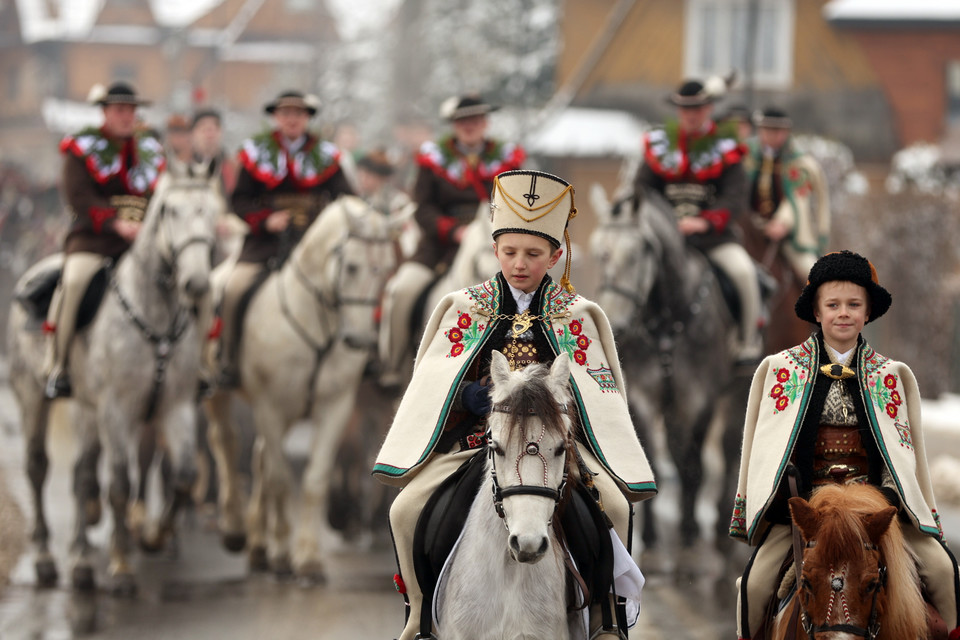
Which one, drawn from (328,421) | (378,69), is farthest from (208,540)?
(378,69)

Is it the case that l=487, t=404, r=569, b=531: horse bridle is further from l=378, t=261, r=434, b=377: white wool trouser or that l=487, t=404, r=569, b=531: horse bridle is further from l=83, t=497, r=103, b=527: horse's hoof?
l=378, t=261, r=434, b=377: white wool trouser

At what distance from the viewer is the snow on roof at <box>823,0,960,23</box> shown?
35.5 meters

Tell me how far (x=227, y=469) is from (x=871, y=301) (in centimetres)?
724

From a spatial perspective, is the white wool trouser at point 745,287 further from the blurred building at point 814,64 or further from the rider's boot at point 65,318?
the blurred building at point 814,64

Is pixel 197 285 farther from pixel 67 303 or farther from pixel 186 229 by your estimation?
pixel 67 303

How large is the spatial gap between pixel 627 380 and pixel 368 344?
7.97ft

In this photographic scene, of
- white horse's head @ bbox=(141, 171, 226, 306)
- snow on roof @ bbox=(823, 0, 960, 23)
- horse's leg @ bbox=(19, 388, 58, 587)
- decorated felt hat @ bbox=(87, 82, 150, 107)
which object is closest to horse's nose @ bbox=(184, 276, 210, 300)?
white horse's head @ bbox=(141, 171, 226, 306)

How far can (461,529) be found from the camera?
214 inches

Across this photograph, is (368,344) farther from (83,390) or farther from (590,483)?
(590,483)

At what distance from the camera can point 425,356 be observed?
5664 millimetres

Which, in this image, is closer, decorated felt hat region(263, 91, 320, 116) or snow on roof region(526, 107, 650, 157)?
decorated felt hat region(263, 91, 320, 116)

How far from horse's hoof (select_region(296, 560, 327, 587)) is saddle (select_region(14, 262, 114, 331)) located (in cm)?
238

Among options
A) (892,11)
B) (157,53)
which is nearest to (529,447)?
(892,11)

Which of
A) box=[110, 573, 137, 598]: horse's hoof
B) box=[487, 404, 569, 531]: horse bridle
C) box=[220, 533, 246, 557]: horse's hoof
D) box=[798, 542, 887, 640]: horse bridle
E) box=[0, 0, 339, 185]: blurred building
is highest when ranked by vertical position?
box=[0, 0, 339, 185]: blurred building
